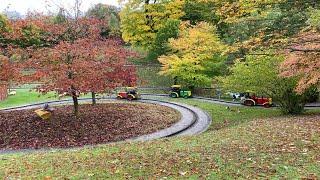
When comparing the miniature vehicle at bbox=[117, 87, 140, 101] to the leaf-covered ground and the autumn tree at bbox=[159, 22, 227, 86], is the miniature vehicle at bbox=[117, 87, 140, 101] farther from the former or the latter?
the leaf-covered ground

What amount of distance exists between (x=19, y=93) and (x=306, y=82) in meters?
25.3

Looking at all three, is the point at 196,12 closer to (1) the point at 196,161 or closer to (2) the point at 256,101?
(2) the point at 256,101

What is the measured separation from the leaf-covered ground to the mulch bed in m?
4.65

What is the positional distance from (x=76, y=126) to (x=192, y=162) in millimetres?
9449

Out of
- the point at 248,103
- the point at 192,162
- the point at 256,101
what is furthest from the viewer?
the point at 248,103

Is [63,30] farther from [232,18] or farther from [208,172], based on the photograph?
[208,172]

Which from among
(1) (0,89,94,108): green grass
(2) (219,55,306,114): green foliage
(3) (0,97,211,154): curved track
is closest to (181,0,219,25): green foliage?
(1) (0,89,94,108): green grass

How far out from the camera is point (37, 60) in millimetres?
15914

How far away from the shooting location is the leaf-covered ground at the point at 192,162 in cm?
758

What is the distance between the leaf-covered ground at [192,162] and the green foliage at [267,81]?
7.90m

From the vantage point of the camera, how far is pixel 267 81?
787 inches

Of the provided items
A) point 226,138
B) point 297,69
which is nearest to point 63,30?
point 226,138

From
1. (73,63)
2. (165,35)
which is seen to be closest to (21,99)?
(165,35)

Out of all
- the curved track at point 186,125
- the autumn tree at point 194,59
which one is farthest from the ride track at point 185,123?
the autumn tree at point 194,59
